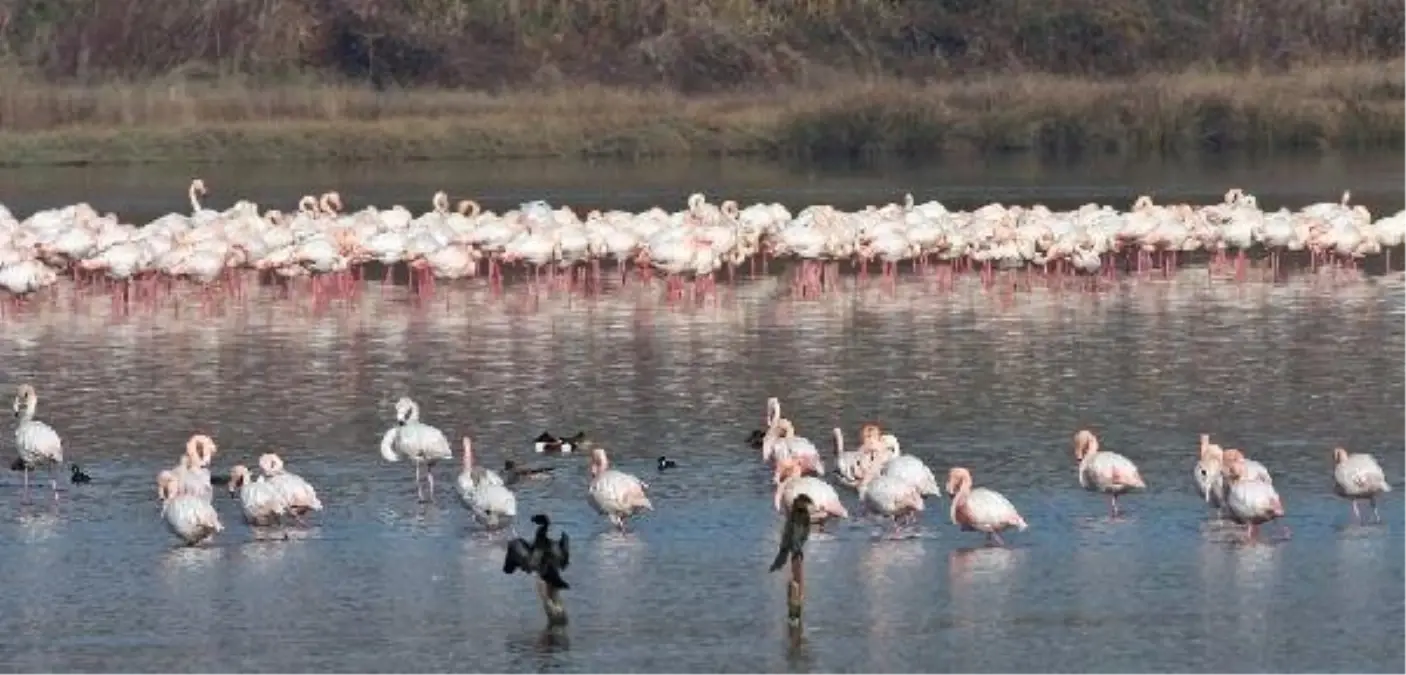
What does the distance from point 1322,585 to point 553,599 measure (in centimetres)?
311

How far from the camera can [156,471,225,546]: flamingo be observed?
14.2 meters

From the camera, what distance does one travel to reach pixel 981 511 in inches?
550

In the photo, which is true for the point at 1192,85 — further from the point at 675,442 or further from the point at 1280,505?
the point at 1280,505

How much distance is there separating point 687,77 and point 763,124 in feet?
21.8

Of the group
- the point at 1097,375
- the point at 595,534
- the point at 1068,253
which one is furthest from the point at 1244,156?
the point at 595,534

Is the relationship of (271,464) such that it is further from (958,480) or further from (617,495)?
(958,480)

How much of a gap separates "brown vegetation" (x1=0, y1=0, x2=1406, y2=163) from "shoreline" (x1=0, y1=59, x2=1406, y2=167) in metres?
0.04

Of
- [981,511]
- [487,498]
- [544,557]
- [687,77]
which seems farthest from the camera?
[687,77]

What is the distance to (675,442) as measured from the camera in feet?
57.5

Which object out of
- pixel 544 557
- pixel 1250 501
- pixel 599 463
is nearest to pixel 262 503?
pixel 599 463

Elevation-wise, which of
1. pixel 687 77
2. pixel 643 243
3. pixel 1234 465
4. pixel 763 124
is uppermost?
pixel 687 77

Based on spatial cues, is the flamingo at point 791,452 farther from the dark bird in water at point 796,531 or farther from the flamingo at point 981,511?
the dark bird in water at point 796,531

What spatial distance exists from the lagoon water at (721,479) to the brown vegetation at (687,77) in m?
18.7

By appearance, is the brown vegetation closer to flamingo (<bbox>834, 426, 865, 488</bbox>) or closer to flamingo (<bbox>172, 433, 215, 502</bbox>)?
flamingo (<bbox>834, 426, 865, 488</bbox>)
